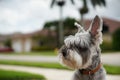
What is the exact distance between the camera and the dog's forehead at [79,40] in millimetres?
5768

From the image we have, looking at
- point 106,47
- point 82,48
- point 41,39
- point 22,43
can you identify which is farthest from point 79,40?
point 22,43

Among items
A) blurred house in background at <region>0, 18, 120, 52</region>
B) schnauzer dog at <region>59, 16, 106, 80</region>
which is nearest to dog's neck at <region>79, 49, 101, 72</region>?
schnauzer dog at <region>59, 16, 106, 80</region>

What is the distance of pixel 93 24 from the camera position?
244 inches

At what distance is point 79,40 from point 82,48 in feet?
0.44

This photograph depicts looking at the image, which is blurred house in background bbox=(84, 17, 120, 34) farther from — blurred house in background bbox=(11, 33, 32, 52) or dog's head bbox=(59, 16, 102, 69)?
dog's head bbox=(59, 16, 102, 69)

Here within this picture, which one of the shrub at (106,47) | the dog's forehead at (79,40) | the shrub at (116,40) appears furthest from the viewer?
the shrub at (106,47)

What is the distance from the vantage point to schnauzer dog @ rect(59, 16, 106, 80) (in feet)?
18.7

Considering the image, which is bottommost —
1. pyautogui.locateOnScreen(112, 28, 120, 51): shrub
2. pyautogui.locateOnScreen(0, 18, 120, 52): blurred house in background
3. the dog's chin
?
the dog's chin

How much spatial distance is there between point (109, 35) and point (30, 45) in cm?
1664

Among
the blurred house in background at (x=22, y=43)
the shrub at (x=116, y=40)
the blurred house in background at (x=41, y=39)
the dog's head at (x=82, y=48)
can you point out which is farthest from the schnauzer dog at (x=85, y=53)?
the blurred house in background at (x=22, y=43)

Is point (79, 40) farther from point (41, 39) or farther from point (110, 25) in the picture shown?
point (41, 39)

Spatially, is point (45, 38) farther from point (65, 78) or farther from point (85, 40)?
point (85, 40)

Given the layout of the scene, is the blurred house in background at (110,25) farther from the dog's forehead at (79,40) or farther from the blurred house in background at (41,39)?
the dog's forehead at (79,40)

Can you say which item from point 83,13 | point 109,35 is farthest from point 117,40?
point 109,35
